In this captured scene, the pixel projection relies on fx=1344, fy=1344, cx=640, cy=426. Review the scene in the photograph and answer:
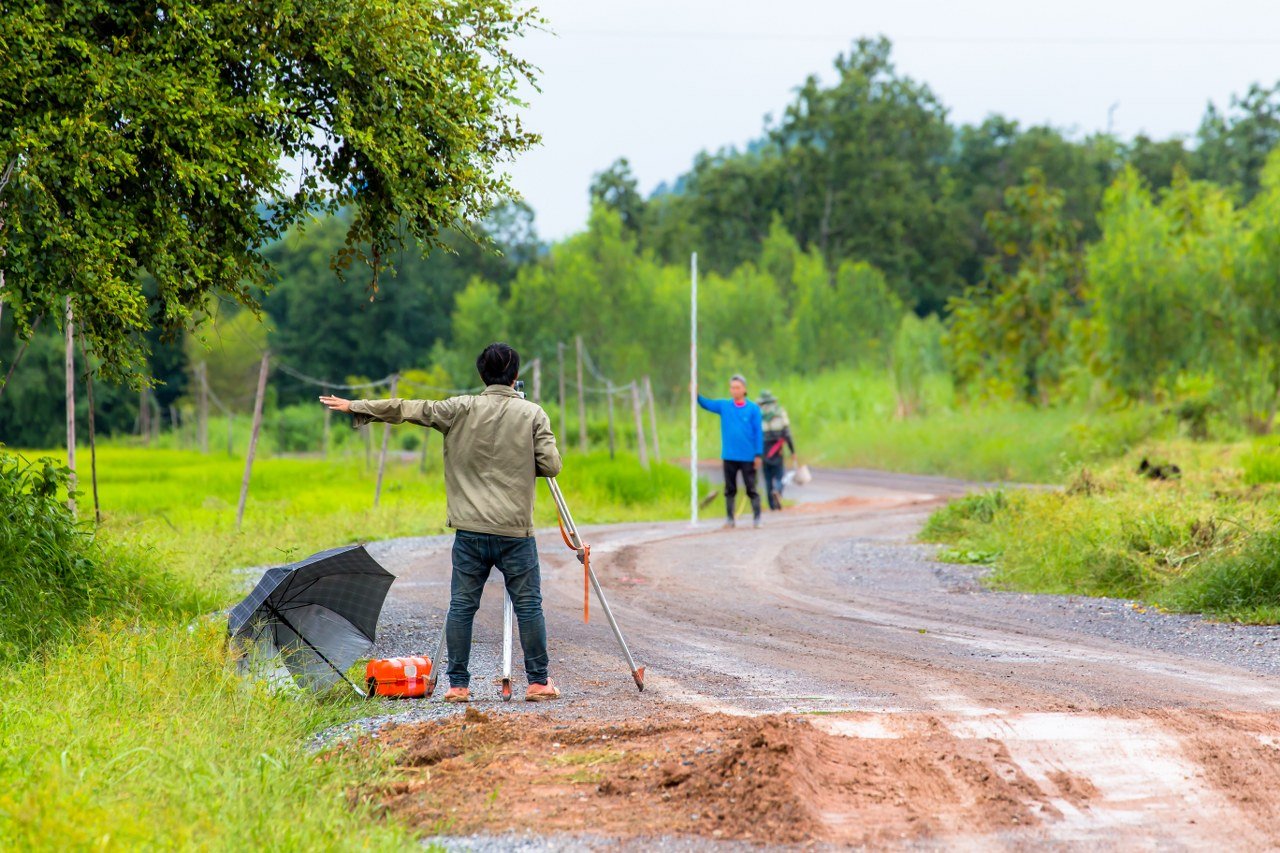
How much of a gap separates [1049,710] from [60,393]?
57820mm

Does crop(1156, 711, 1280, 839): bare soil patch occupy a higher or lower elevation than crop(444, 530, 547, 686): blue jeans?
lower

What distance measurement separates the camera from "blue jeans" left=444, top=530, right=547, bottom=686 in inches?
305

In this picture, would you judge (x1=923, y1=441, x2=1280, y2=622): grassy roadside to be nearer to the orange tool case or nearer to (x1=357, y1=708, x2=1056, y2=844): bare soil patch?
(x1=357, y1=708, x2=1056, y2=844): bare soil patch

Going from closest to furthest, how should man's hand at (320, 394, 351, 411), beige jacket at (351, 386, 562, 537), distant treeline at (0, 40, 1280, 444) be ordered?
1. man's hand at (320, 394, 351, 411)
2. beige jacket at (351, 386, 562, 537)
3. distant treeline at (0, 40, 1280, 444)

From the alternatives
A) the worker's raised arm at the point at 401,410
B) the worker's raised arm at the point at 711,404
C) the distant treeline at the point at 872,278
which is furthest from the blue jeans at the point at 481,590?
the distant treeline at the point at 872,278

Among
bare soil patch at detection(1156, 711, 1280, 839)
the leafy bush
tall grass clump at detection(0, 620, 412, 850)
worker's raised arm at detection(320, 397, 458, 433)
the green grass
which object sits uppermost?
worker's raised arm at detection(320, 397, 458, 433)

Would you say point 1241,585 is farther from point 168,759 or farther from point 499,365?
point 168,759

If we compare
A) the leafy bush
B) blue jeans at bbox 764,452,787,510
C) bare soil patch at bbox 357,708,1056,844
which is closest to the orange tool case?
bare soil patch at bbox 357,708,1056,844

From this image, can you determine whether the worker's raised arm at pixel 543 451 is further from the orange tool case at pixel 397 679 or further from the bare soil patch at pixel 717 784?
the bare soil patch at pixel 717 784

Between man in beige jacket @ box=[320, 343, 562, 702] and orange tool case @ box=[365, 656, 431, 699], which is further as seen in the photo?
orange tool case @ box=[365, 656, 431, 699]

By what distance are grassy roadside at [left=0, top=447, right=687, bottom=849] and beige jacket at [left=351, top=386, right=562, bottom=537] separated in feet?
4.36

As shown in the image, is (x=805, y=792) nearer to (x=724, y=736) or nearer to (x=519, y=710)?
(x=724, y=736)

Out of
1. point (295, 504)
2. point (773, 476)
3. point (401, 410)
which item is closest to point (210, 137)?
point (401, 410)

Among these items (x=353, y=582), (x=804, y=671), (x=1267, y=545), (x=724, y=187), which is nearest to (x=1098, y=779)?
(x=804, y=671)
